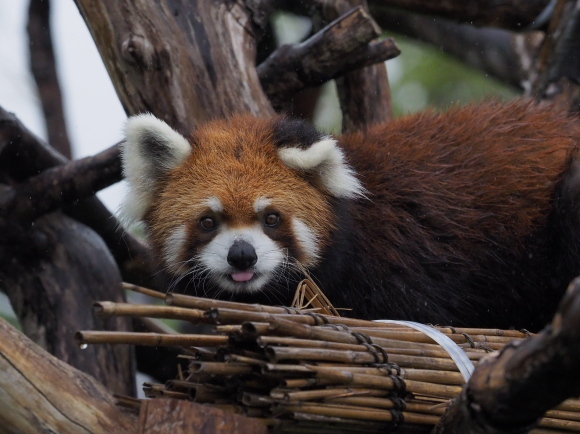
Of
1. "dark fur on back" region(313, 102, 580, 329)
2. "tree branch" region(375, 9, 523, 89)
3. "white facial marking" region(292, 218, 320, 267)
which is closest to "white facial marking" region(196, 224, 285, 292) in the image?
"white facial marking" region(292, 218, 320, 267)

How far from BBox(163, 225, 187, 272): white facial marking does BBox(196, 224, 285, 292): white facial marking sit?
0.15 m

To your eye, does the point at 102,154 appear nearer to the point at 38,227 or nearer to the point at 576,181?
the point at 38,227

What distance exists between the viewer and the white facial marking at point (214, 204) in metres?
3.83

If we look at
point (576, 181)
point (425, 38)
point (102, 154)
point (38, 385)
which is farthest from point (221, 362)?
point (425, 38)

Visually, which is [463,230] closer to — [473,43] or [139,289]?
[139,289]

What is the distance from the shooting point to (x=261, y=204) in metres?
3.86

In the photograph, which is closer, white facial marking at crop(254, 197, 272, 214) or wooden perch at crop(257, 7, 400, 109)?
white facial marking at crop(254, 197, 272, 214)

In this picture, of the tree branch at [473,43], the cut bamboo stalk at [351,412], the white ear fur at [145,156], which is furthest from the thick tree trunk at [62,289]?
the tree branch at [473,43]

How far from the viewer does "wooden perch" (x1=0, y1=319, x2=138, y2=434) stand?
2.98 m

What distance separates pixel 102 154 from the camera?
523cm

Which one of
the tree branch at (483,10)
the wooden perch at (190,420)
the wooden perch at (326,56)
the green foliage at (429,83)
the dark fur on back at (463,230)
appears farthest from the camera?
the green foliage at (429,83)

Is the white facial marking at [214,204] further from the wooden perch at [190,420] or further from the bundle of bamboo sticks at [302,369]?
the wooden perch at [190,420]

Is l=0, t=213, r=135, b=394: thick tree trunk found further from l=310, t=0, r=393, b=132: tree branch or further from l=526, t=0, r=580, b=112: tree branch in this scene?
l=526, t=0, r=580, b=112: tree branch

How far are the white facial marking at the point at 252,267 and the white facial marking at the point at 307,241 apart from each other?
15cm
